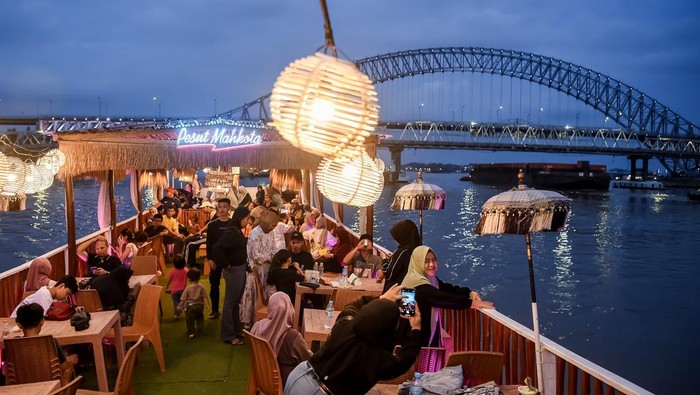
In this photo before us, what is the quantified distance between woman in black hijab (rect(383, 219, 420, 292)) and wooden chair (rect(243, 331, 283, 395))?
3.68 ft

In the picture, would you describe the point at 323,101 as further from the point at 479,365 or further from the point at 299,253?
the point at 299,253

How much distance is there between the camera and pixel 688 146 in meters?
110

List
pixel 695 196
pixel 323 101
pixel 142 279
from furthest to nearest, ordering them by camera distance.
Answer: pixel 695 196
pixel 142 279
pixel 323 101

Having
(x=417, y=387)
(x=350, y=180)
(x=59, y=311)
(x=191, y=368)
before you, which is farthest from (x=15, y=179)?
(x=417, y=387)

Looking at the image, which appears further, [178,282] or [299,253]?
[178,282]

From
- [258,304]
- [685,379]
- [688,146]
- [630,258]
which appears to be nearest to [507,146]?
[688,146]

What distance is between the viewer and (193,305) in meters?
6.05

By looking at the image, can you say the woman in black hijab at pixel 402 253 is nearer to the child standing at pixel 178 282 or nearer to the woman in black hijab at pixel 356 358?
the woman in black hijab at pixel 356 358

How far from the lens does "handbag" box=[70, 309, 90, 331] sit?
168 inches

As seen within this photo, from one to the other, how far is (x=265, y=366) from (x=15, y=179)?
5409 millimetres

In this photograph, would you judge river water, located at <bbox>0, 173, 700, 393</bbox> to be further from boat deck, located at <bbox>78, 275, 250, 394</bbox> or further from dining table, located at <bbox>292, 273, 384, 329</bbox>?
boat deck, located at <bbox>78, 275, 250, 394</bbox>

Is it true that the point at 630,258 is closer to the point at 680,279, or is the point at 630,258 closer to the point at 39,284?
the point at 680,279

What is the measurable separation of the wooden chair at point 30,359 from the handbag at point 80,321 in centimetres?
48

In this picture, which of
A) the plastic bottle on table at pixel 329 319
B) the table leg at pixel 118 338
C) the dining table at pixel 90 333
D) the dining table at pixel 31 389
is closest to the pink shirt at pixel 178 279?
the table leg at pixel 118 338
